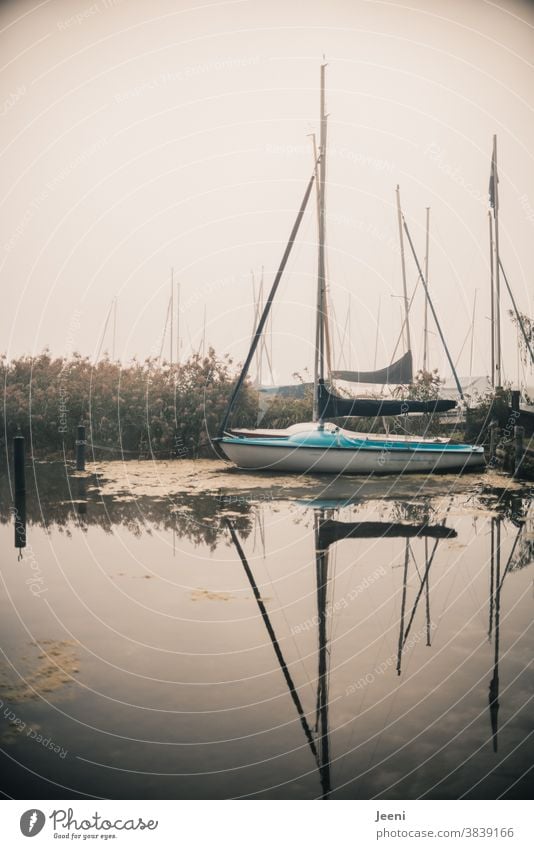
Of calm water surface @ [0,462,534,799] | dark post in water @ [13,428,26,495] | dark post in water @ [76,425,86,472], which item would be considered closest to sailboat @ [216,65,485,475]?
dark post in water @ [76,425,86,472]

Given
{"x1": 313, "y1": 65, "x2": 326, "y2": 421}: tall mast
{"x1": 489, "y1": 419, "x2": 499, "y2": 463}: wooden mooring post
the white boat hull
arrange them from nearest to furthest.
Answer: {"x1": 313, "y1": 65, "x2": 326, "y2": 421}: tall mast
the white boat hull
{"x1": 489, "y1": 419, "x2": 499, "y2": 463}: wooden mooring post

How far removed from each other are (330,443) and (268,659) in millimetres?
7750

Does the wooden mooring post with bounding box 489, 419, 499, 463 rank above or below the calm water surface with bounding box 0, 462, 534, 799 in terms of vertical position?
above

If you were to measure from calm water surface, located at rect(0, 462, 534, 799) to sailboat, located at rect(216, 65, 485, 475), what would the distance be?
3.88 m

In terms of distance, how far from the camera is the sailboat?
11.7 metres

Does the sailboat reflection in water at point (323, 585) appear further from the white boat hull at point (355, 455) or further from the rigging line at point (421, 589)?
the white boat hull at point (355, 455)

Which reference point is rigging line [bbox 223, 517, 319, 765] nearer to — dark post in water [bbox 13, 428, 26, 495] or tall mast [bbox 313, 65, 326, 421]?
dark post in water [bbox 13, 428, 26, 495]

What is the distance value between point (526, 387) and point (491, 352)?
5.30ft

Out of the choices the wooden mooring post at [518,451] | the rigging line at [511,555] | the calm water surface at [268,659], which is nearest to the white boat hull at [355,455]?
the wooden mooring post at [518,451]

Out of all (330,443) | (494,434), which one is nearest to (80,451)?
(330,443)

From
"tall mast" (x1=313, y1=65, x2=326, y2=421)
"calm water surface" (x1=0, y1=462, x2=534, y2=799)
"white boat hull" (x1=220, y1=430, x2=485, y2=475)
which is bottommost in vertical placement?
"calm water surface" (x1=0, y1=462, x2=534, y2=799)

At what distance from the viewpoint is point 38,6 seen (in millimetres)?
5270

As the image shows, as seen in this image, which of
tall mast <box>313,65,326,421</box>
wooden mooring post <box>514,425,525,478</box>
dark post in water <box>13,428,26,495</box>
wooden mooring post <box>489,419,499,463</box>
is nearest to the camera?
dark post in water <box>13,428,26,495</box>
